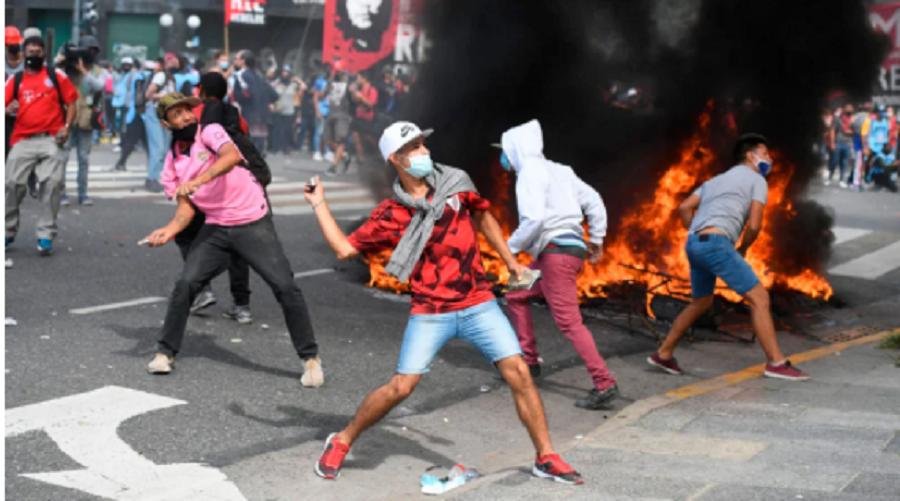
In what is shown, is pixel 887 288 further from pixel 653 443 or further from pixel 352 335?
pixel 653 443

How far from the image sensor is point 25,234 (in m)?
12.8

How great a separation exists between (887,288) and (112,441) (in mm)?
8555

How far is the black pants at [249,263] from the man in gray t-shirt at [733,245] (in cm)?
238

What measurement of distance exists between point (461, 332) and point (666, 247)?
228 inches

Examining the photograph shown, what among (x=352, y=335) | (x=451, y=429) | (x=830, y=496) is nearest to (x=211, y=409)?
(x=451, y=429)

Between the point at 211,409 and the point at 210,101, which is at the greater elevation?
the point at 210,101

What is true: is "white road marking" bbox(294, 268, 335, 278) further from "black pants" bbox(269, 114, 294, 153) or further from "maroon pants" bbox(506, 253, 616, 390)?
"black pants" bbox(269, 114, 294, 153)

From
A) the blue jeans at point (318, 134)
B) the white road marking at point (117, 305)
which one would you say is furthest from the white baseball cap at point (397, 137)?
the blue jeans at point (318, 134)

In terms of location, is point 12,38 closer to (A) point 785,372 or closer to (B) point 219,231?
(B) point 219,231

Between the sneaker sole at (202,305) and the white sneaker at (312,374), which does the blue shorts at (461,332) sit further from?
the sneaker sole at (202,305)

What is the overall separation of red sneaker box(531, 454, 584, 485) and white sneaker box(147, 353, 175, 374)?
9.12 feet

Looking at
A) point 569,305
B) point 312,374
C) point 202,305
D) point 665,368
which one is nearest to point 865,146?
point 665,368

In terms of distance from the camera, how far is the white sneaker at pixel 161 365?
7.65 m

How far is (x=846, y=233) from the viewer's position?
17.1 m
